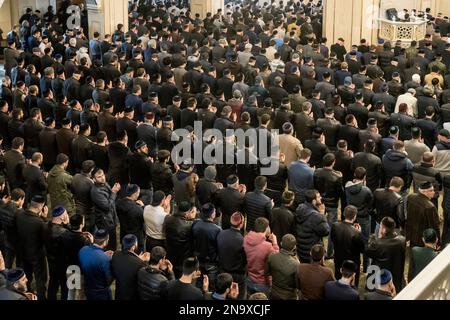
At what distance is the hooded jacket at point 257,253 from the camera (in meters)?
8.19

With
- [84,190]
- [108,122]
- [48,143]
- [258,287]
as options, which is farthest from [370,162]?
[48,143]

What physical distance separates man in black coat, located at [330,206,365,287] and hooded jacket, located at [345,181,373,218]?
95 centimetres

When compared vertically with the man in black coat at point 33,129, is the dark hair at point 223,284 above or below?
below

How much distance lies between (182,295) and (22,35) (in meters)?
15.7

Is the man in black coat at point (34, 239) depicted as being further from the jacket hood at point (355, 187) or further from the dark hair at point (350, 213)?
the jacket hood at point (355, 187)

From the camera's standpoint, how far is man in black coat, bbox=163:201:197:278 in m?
8.75

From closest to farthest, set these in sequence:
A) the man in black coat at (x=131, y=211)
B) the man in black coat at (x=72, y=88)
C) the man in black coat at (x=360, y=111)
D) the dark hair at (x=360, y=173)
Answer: the man in black coat at (x=131, y=211) → the dark hair at (x=360, y=173) → the man in black coat at (x=360, y=111) → the man in black coat at (x=72, y=88)

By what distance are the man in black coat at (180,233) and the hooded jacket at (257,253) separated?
79 centimetres

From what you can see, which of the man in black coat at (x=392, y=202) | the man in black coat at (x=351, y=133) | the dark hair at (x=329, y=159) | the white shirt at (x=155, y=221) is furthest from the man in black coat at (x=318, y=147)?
the white shirt at (x=155, y=221)

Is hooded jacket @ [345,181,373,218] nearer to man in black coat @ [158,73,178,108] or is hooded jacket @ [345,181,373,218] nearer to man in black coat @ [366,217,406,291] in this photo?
man in black coat @ [366,217,406,291]

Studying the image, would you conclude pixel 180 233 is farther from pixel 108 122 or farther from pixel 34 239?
pixel 108 122
